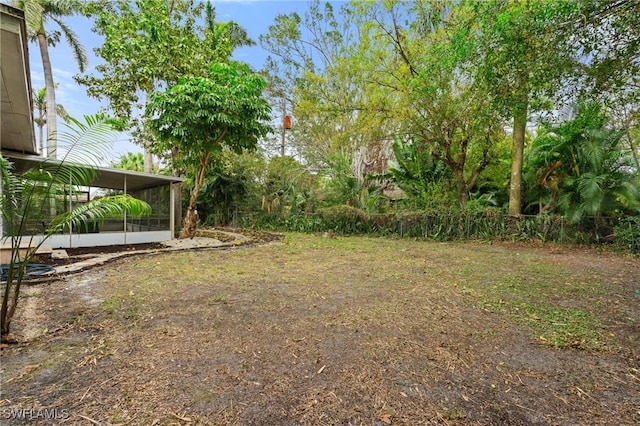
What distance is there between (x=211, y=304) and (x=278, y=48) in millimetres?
14467

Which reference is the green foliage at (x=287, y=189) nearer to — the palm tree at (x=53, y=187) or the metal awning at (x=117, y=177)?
the metal awning at (x=117, y=177)

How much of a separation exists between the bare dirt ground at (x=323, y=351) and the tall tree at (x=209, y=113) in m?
4.64

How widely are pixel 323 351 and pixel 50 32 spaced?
1960cm

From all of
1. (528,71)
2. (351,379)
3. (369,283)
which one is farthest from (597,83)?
(351,379)

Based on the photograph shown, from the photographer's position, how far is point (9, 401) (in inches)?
69.8

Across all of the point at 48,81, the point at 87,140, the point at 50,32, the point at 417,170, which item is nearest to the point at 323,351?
the point at 87,140

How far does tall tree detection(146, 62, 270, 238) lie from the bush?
32.3 feet

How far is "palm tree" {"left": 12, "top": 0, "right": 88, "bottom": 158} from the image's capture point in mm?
11436

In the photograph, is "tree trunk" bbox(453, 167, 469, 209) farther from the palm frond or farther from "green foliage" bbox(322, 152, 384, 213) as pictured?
the palm frond

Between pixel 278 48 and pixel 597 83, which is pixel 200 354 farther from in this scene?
pixel 278 48

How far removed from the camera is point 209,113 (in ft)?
25.8

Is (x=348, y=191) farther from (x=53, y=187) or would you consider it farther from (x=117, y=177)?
(x=53, y=187)

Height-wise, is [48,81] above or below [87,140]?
above

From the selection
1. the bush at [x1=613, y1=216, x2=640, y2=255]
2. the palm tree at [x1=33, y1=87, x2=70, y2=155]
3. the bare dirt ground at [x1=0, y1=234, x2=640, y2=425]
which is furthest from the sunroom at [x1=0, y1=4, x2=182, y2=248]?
the palm tree at [x1=33, y1=87, x2=70, y2=155]
